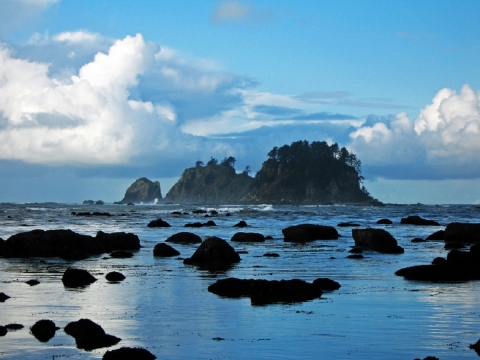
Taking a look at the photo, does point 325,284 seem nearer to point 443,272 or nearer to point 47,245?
point 443,272

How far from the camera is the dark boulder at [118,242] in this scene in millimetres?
37656

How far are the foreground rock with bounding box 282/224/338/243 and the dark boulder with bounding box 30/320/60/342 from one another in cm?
3251

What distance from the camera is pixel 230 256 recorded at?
1178 inches

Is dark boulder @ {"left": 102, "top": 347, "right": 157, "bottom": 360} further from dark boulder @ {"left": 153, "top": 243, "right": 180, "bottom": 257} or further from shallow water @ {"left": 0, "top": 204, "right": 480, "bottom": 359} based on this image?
dark boulder @ {"left": 153, "top": 243, "right": 180, "bottom": 257}

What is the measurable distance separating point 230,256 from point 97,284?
902cm

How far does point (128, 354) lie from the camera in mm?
11586

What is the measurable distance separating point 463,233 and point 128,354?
40.6 meters

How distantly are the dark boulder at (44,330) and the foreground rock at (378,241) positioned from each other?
25.5 m

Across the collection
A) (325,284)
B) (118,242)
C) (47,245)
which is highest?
(47,245)

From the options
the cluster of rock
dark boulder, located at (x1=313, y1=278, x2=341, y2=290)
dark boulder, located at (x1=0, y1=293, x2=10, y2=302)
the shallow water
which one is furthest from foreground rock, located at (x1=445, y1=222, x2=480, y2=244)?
dark boulder, located at (x1=0, y1=293, x2=10, y2=302)

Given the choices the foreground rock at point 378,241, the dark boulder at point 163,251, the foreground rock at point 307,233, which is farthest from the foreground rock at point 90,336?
the foreground rock at point 307,233

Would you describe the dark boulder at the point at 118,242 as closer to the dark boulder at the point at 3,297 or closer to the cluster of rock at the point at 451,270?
the dark boulder at the point at 3,297

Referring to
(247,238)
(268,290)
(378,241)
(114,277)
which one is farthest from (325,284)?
(247,238)

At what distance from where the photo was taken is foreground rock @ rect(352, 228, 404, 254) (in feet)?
122
